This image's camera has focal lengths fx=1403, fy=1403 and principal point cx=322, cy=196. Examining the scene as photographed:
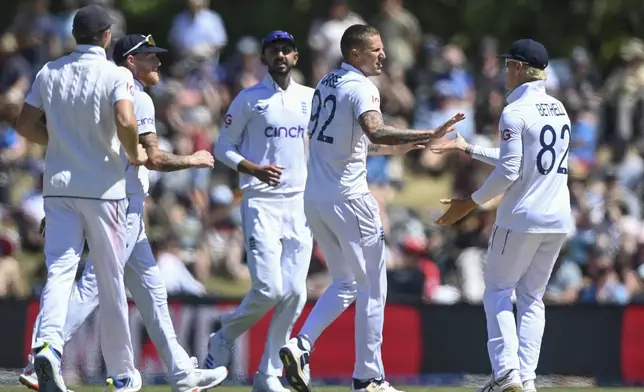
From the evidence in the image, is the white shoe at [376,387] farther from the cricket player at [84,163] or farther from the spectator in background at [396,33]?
the spectator in background at [396,33]

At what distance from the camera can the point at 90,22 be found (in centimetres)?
931

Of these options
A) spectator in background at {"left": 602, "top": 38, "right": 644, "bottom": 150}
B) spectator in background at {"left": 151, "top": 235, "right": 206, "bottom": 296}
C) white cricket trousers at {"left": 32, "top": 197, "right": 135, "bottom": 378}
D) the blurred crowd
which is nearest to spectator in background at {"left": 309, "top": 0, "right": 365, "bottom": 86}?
the blurred crowd

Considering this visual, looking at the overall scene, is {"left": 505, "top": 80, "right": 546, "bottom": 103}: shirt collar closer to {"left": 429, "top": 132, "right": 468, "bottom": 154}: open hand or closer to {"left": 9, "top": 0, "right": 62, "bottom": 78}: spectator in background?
{"left": 429, "top": 132, "right": 468, "bottom": 154}: open hand

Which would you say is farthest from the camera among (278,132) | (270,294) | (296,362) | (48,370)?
(278,132)

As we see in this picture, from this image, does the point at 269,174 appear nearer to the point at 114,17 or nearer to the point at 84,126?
the point at 84,126

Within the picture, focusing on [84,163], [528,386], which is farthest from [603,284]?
[84,163]

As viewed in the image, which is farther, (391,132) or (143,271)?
(143,271)

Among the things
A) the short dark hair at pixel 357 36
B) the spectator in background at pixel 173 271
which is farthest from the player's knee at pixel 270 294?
the spectator in background at pixel 173 271

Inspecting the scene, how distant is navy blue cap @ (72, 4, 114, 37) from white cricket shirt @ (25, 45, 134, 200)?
0.61 ft

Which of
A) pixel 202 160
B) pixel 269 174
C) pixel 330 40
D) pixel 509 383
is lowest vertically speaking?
pixel 509 383

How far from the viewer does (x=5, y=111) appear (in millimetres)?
18250

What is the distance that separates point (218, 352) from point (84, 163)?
7.25 feet

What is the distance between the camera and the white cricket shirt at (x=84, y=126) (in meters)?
9.21

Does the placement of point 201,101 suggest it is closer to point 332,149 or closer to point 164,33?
point 164,33
